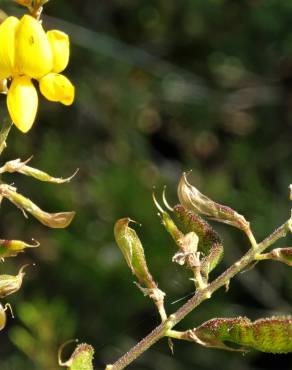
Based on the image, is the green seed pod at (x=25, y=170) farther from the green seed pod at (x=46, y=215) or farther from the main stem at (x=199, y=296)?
the main stem at (x=199, y=296)

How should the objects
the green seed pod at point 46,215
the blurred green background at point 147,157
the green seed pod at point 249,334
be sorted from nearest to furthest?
the green seed pod at point 249,334 < the green seed pod at point 46,215 < the blurred green background at point 147,157

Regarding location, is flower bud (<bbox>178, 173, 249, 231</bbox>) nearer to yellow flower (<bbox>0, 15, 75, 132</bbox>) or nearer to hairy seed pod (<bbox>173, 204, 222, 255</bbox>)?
hairy seed pod (<bbox>173, 204, 222, 255</bbox>)

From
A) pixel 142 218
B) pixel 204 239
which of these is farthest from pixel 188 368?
pixel 204 239

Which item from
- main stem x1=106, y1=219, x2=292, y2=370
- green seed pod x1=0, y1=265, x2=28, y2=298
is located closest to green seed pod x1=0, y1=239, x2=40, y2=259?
green seed pod x1=0, y1=265, x2=28, y2=298

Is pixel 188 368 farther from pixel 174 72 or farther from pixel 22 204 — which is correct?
pixel 22 204

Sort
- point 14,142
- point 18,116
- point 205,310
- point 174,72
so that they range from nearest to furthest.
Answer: point 18,116 < point 205,310 < point 14,142 < point 174,72

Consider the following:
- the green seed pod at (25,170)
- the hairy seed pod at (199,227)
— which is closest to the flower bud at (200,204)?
the hairy seed pod at (199,227)

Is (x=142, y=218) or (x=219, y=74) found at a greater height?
(x=219, y=74)
